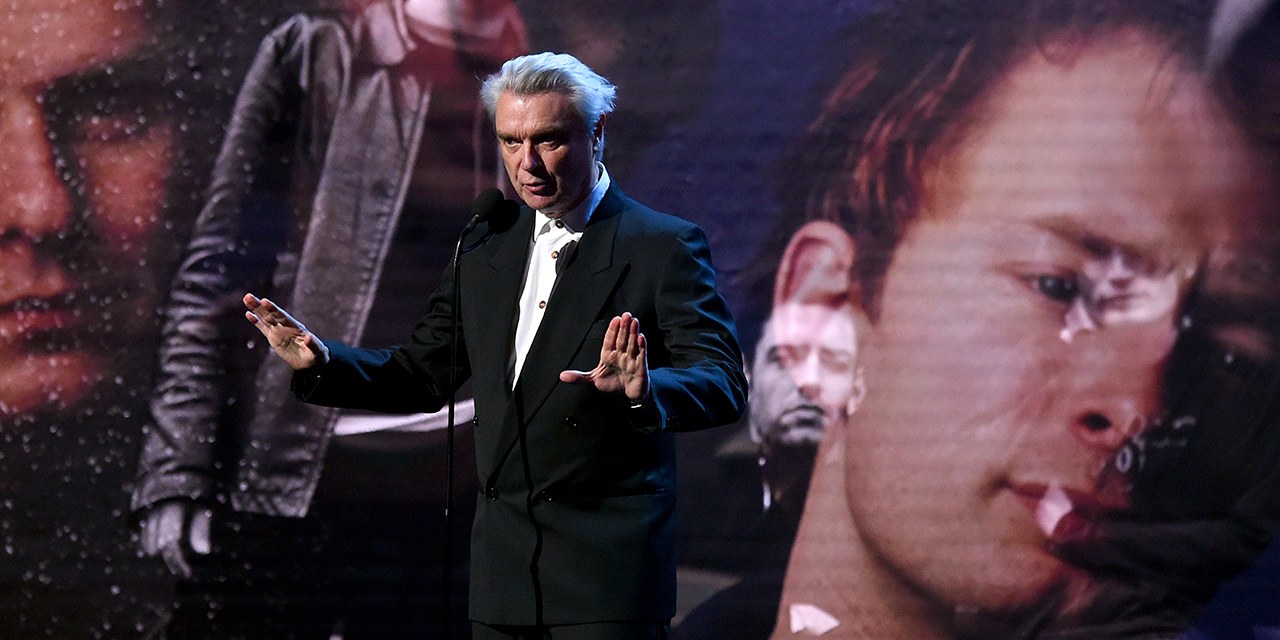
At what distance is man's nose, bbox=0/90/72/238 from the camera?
3518 mm

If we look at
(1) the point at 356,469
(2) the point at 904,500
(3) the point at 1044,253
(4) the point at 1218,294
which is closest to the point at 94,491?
(1) the point at 356,469

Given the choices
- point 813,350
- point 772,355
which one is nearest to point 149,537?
point 772,355

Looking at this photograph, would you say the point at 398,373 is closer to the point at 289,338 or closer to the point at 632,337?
the point at 289,338

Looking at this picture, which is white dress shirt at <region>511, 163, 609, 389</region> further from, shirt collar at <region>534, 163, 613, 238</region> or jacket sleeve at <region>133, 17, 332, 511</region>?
jacket sleeve at <region>133, 17, 332, 511</region>

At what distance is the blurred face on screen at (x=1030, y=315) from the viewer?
11.9 ft

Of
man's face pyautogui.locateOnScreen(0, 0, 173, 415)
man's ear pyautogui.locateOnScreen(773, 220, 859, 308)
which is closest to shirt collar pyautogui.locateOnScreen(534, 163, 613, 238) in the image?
man's ear pyautogui.locateOnScreen(773, 220, 859, 308)

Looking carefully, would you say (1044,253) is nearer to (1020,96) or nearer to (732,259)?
(1020,96)

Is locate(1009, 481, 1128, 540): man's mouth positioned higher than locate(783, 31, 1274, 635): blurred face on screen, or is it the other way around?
locate(783, 31, 1274, 635): blurred face on screen

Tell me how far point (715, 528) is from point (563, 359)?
64.1 inches

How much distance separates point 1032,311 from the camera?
3.63m

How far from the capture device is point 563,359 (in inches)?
83.2

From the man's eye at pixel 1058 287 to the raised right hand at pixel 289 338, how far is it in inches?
88.9

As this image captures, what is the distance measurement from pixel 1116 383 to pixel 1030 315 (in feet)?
1.06

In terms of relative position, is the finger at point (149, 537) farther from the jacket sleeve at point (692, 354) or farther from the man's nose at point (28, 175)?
the jacket sleeve at point (692, 354)
